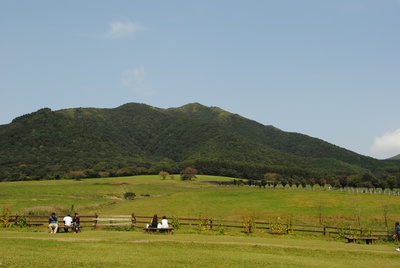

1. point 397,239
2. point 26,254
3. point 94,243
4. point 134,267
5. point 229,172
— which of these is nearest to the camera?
point 134,267

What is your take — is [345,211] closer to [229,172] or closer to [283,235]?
[283,235]

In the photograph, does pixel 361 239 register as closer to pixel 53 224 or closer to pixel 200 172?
pixel 53 224

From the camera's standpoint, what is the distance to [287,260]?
23.1m

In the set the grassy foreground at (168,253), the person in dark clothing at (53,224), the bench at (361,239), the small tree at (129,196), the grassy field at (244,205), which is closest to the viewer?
the grassy foreground at (168,253)

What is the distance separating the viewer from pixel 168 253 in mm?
23641

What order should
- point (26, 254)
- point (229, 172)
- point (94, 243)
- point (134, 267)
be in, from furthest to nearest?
1. point (229, 172)
2. point (94, 243)
3. point (26, 254)
4. point (134, 267)

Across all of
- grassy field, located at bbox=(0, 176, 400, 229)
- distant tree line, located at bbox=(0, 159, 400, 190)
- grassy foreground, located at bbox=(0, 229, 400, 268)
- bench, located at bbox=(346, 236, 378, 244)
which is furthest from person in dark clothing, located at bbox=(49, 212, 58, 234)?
distant tree line, located at bbox=(0, 159, 400, 190)

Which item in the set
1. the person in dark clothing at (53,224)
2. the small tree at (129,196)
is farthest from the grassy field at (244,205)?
the person in dark clothing at (53,224)

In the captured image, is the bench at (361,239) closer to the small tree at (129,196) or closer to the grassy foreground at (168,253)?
the grassy foreground at (168,253)

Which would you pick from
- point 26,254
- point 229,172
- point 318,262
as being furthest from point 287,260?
point 229,172

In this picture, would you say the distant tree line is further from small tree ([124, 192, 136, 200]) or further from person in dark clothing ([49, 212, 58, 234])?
person in dark clothing ([49, 212, 58, 234])

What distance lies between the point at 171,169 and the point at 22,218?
141m

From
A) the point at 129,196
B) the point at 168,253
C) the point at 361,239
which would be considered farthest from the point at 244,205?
the point at 168,253

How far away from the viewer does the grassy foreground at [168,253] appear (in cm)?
2016
